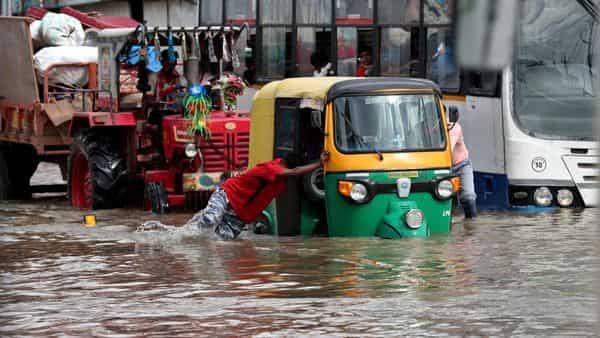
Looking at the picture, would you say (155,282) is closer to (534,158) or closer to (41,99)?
(534,158)

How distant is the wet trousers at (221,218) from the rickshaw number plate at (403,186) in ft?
5.78

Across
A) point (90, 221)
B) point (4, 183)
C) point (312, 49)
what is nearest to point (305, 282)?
point (90, 221)

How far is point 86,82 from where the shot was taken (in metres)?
19.4

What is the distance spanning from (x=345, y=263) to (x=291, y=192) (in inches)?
86.5

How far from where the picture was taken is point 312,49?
1852cm

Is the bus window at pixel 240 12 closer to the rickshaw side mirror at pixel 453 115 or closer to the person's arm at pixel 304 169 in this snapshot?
the rickshaw side mirror at pixel 453 115

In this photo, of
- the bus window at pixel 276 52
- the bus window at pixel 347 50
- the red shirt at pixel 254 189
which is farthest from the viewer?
the bus window at pixel 276 52

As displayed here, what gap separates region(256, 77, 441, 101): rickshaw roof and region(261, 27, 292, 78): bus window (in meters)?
5.01

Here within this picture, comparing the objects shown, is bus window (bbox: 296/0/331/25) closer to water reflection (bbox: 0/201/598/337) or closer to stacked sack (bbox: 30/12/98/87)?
stacked sack (bbox: 30/12/98/87)

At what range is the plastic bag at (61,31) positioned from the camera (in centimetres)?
2011

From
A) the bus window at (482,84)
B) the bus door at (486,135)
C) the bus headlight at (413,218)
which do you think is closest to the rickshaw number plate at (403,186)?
the bus headlight at (413,218)

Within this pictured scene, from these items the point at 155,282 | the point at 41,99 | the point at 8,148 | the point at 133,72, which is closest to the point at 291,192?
the point at 155,282

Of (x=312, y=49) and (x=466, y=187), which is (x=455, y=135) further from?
(x=312, y=49)

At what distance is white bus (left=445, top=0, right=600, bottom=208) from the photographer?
15.2m
